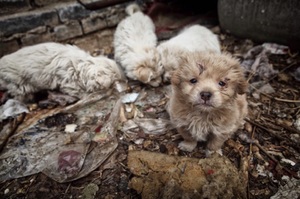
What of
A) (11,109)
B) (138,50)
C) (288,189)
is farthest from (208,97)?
(11,109)

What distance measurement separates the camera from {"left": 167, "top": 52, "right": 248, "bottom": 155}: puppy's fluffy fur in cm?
213

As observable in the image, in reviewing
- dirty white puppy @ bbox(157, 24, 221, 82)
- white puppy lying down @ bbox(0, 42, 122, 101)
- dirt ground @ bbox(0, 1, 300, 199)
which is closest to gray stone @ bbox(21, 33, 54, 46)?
white puppy lying down @ bbox(0, 42, 122, 101)

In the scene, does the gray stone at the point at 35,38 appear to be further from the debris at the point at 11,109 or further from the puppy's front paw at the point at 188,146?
the puppy's front paw at the point at 188,146

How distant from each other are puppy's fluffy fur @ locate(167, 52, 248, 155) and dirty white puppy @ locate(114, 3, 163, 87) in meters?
0.97

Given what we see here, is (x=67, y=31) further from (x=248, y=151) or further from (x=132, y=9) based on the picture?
A: (x=248, y=151)

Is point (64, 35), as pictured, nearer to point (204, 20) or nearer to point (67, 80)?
point (67, 80)

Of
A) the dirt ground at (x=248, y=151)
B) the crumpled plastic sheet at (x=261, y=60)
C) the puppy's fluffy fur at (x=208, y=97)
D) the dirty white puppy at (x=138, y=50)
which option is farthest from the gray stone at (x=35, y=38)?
the crumpled plastic sheet at (x=261, y=60)

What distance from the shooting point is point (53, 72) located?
3.47m

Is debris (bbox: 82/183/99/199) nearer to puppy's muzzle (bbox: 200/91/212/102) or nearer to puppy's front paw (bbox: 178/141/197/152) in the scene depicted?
puppy's front paw (bbox: 178/141/197/152)

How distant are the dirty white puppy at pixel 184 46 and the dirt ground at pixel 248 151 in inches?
16.1

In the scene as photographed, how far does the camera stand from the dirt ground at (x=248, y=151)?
2.41 m

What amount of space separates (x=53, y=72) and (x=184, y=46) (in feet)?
6.05

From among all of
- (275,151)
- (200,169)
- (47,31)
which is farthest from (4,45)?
(275,151)

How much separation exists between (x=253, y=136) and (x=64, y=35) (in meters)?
3.42
